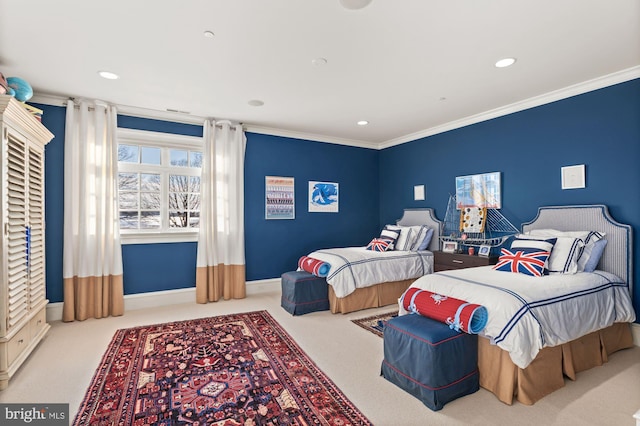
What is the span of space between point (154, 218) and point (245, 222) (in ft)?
4.11

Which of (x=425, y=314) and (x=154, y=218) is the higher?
(x=154, y=218)

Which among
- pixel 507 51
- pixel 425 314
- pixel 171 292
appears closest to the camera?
pixel 425 314

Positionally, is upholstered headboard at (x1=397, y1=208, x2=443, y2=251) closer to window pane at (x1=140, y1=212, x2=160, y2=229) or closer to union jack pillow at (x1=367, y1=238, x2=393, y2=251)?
union jack pillow at (x1=367, y1=238, x2=393, y2=251)

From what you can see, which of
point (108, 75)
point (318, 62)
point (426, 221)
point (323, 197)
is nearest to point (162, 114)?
point (108, 75)

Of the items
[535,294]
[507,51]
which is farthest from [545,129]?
[535,294]

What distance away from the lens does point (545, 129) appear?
3.65 m

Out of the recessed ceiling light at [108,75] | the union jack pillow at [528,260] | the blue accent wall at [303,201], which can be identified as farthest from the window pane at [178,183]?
the union jack pillow at [528,260]

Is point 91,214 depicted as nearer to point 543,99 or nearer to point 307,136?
point 307,136

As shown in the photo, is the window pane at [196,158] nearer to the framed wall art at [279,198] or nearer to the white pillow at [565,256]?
the framed wall art at [279,198]

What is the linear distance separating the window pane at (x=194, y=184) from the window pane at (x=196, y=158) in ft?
0.66

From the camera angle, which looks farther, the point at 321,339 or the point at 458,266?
the point at 458,266

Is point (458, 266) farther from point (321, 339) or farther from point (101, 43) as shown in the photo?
point (101, 43)

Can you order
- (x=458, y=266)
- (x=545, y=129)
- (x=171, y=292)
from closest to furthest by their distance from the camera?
(x=545, y=129)
(x=458, y=266)
(x=171, y=292)

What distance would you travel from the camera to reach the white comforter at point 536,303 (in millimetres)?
2080
